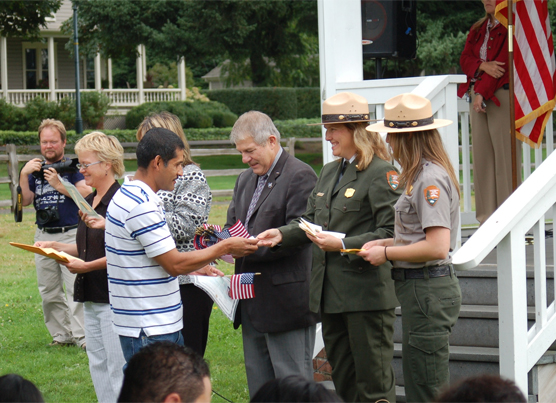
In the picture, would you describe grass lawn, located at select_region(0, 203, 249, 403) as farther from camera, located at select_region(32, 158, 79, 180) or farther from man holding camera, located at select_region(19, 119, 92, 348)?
camera, located at select_region(32, 158, 79, 180)

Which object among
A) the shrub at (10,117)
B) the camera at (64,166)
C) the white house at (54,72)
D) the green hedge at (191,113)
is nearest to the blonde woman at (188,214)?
the camera at (64,166)

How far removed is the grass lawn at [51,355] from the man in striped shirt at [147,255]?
6.97ft

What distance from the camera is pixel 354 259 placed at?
4051mm

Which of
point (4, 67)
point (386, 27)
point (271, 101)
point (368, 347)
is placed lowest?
point (368, 347)

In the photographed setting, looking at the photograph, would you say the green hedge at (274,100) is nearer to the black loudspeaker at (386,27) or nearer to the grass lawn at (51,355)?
the grass lawn at (51,355)

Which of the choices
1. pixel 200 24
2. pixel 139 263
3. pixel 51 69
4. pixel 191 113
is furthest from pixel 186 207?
pixel 51 69

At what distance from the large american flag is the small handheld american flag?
324 cm

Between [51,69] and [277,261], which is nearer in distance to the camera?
[277,261]

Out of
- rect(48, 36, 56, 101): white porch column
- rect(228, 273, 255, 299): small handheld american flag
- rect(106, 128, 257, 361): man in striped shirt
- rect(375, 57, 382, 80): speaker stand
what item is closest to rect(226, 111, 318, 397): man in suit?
rect(228, 273, 255, 299): small handheld american flag

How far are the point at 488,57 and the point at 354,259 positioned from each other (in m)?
3.32

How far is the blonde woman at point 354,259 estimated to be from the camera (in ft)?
13.1

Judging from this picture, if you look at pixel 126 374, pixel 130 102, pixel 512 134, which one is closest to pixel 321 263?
pixel 126 374

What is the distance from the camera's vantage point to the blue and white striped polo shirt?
3551 mm

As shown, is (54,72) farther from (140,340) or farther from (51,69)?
(140,340)
